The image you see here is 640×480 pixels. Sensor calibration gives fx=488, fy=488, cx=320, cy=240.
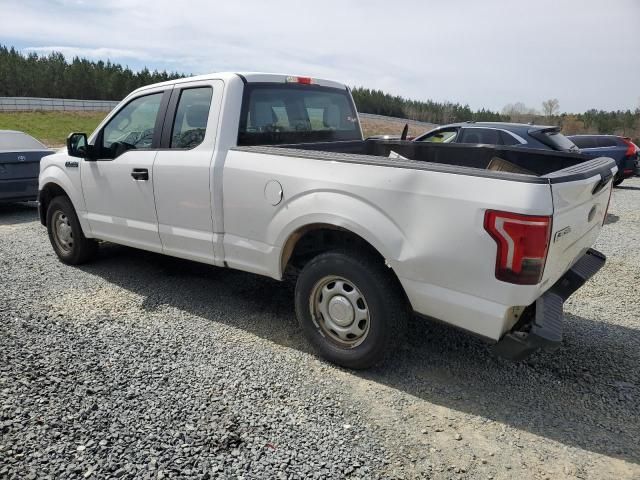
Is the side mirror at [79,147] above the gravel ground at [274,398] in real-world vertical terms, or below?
above

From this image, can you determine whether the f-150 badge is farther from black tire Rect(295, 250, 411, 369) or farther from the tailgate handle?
black tire Rect(295, 250, 411, 369)

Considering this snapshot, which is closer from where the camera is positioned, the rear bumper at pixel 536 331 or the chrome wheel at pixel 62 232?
the rear bumper at pixel 536 331

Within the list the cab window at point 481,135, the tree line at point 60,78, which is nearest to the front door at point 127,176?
the cab window at point 481,135

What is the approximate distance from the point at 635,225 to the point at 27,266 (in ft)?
29.4

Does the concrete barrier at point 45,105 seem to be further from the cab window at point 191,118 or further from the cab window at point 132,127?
the cab window at point 191,118

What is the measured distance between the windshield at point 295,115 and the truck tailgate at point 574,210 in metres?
2.31

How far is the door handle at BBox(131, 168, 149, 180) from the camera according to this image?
4250 mm

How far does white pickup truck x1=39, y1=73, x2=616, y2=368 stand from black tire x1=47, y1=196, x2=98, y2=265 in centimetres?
8

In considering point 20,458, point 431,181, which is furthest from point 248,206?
point 20,458

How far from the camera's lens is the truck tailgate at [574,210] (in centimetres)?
252

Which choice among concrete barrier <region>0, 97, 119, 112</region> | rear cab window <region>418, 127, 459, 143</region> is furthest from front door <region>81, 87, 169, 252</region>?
concrete barrier <region>0, 97, 119, 112</region>

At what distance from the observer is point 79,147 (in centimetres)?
486

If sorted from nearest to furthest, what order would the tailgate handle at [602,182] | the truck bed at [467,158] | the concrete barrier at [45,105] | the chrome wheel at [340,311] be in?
1. the truck bed at [467,158]
2. the tailgate handle at [602,182]
3. the chrome wheel at [340,311]
4. the concrete barrier at [45,105]

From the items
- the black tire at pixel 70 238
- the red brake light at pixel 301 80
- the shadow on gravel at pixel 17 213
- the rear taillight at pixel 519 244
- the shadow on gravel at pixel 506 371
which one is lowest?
the shadow on gravel at pixel 17 213
